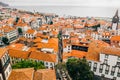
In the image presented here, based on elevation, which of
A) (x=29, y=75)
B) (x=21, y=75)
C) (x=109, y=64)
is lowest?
(x=109, y=64)

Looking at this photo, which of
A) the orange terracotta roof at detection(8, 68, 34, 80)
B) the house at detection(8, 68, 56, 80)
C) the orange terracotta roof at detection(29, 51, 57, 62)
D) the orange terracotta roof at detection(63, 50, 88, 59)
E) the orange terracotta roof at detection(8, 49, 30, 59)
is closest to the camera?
the orange terracotta roof at detection(8, 68, 34, 80)

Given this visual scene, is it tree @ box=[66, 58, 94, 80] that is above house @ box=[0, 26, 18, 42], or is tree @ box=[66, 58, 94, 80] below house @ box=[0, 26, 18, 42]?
below

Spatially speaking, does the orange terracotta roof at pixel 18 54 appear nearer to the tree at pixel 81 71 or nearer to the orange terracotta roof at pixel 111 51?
the tree at pixel 81 71

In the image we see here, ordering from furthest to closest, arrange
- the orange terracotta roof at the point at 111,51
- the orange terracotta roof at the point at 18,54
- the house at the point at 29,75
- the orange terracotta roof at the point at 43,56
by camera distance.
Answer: the orange terracotta roof at the point at 18,54, the orange terracotta roof at the point at 43,56, the orange terracotta roof at the point at 111,51, the house at the point at 29,75

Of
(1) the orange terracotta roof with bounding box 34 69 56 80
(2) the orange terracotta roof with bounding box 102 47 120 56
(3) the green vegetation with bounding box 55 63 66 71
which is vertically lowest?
(3) the green vegetation with bounding box 55 63 66 71

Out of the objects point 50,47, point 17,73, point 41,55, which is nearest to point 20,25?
point 50,47

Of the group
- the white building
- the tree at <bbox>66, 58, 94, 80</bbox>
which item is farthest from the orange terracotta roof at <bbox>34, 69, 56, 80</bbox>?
the white building

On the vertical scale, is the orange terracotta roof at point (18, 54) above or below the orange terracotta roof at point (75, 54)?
above

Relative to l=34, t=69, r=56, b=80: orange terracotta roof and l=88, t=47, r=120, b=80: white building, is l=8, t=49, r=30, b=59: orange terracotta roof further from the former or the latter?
l=88, t=47, r=120, b=80: white building

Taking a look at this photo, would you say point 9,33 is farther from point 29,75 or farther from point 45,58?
point 29,75

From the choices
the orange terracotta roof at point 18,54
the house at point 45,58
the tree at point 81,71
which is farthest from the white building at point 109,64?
the orange terracotta roof at point 18,54

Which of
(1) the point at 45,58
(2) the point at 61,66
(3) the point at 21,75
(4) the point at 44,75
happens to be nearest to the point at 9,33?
(1) the point at 45,58
